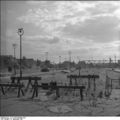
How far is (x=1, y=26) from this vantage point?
21.5ft

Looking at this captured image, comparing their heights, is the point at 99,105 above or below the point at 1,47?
below

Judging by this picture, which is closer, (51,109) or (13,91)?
(51,109)

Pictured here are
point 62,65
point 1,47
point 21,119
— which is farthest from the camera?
point 62,65

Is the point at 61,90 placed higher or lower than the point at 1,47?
lower

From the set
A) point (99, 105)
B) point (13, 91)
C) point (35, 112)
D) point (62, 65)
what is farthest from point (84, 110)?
point (62, 65)

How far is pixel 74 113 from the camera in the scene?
591 cm

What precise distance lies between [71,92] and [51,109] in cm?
376

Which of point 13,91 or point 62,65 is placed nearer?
point 13,91

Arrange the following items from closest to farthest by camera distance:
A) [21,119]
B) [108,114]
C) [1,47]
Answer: [21,119]
[108,114]
[1,47]

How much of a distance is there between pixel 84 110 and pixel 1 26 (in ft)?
13.3

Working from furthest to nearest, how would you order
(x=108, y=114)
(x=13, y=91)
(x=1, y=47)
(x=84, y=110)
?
(x=13, y=91) → (x=1, y=47) → (x=84, y=110) → (x=108, y=114)

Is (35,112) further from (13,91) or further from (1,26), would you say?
(13,91)

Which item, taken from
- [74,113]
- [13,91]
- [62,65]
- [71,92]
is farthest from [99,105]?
[62,65]

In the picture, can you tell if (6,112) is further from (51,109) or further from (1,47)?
(1,47)
